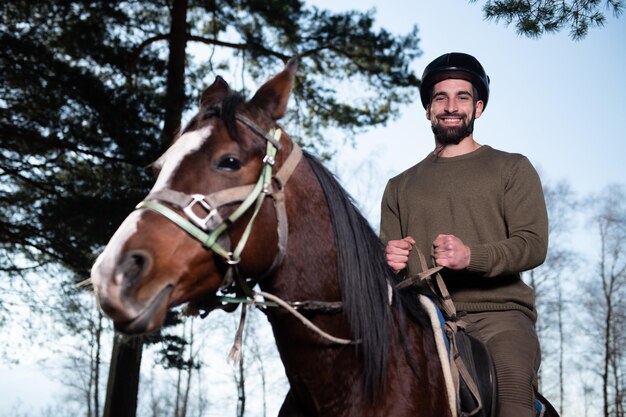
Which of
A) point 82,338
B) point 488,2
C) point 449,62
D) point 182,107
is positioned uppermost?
point 182,107

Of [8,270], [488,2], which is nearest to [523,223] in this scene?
[488,2]

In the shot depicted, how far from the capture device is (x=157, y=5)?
14109 millimetres

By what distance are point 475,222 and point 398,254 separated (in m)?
0.53

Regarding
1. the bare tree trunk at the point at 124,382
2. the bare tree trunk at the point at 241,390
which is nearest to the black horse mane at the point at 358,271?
the bare tree trunk at the point at 124,382

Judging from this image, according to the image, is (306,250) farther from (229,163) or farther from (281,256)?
(229,163)

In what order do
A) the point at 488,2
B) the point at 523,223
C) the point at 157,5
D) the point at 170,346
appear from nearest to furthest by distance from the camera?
1. the point at 523,223
2. the point at 488,2
3. the point at 170,346
4. the point at 157,5

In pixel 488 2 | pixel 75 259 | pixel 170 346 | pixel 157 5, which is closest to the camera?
pixel 488 2

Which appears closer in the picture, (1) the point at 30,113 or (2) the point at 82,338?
(1) the point at 30,113

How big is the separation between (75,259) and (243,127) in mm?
9922

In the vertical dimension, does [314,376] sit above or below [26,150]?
below

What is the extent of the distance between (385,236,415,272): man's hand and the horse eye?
3.65ft

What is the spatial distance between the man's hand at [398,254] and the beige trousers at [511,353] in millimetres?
453

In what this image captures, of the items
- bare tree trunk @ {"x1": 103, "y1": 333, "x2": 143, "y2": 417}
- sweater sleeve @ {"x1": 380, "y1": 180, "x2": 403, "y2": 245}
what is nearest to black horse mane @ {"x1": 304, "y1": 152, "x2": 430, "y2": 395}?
sweater sleeve @ {"x1": 380, "y1": 180, "x2": 403, "y2": 245}

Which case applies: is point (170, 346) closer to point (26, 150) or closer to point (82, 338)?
point (82, 338)
